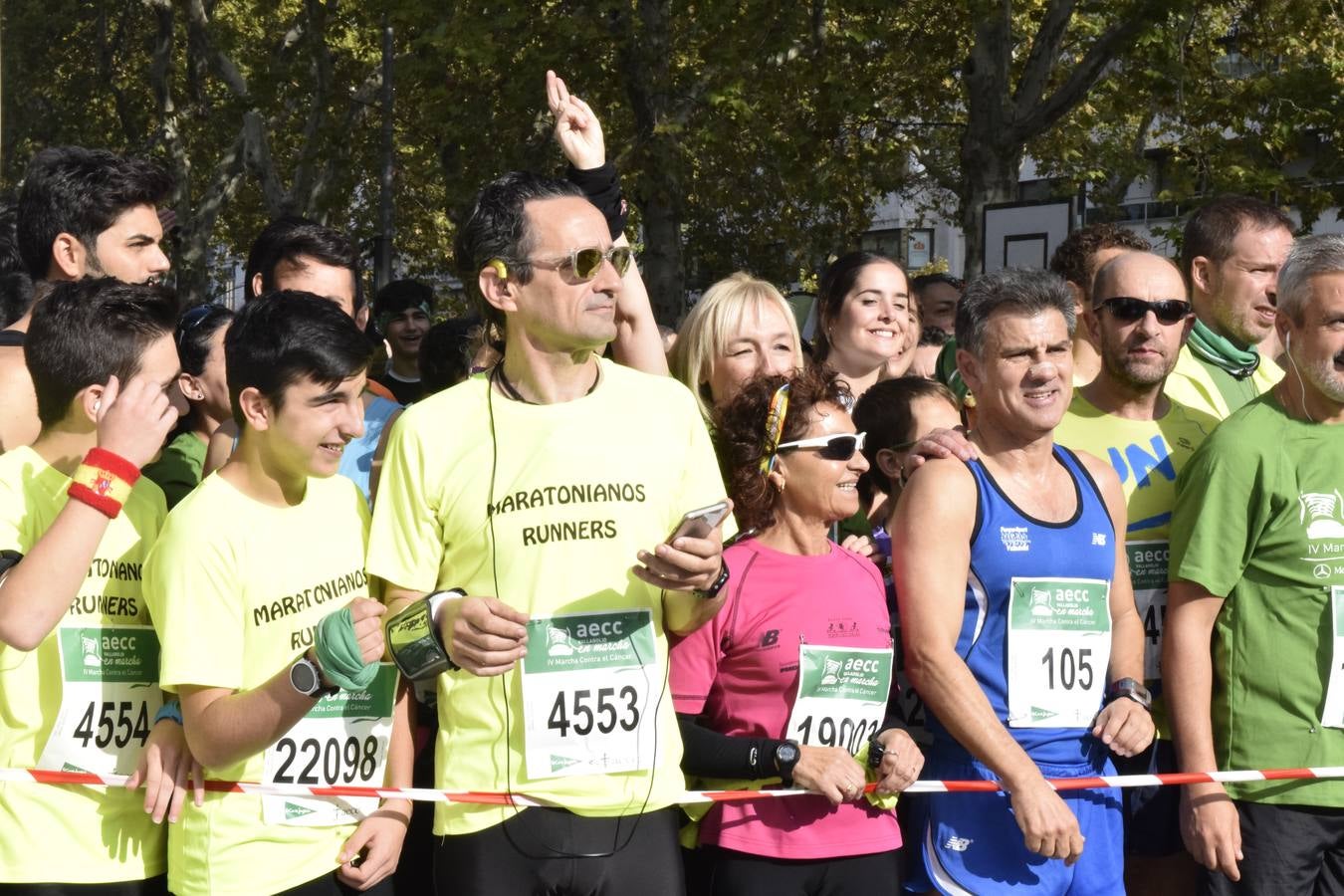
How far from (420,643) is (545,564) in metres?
0.33

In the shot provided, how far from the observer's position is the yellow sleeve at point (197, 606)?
3.23 metres

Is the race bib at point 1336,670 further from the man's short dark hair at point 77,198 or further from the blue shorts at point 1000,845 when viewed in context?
the man's short dark hair at point 77,198

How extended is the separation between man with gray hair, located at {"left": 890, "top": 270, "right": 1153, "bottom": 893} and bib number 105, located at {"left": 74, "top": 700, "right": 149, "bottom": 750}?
185 centimetres

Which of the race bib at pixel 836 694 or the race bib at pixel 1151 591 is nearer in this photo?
the race bib at pixel 836 694

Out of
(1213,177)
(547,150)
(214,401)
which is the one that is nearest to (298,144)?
(547,150)

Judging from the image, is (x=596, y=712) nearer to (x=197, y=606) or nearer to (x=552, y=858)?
(x=552, y=858)

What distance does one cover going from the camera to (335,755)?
3459 millimetres

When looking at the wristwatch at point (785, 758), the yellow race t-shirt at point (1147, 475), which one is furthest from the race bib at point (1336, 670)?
the wristwatch at point (785, 758)

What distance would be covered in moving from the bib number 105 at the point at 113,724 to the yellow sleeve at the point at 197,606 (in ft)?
0.87

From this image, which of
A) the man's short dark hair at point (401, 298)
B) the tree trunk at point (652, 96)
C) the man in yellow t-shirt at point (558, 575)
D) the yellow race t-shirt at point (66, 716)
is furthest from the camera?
the tree trunk at point (652, 96)

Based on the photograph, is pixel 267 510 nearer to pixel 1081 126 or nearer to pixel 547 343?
pixel 547 343

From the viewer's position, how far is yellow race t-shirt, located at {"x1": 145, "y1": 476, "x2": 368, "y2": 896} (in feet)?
10.7

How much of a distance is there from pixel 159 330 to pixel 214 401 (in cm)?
112

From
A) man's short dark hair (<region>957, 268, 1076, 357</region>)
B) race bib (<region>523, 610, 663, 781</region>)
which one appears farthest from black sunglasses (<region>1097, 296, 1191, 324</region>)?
race bib (<region>523, 610, 663, 781</region>)
